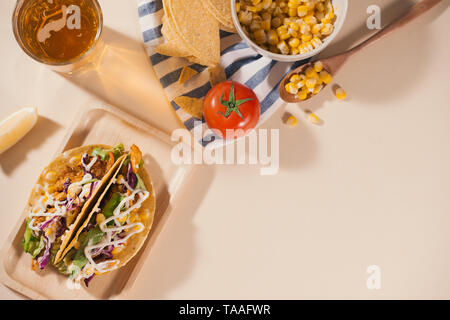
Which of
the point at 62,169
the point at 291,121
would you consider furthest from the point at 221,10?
the point at 62,169

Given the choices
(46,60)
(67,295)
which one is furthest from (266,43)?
(67,295)

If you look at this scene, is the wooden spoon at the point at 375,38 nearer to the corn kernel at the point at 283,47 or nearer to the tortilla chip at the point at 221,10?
the corn kernel at the point at 283,47

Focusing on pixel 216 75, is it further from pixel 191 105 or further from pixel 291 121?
pixel 291 121

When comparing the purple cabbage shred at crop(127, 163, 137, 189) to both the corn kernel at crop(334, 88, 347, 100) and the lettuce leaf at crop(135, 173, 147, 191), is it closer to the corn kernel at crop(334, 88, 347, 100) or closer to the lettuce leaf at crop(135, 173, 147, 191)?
the lettuce leaf at crop(135, 173, 147, 191)

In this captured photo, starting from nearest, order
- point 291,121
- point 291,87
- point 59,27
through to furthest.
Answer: point 59,27 → point 291,87 → point 291,121

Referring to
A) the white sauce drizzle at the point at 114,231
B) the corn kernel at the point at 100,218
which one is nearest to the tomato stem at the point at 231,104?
the white sauce drizzle at the point at 114,231

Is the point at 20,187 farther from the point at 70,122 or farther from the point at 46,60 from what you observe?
the point at 46,60
